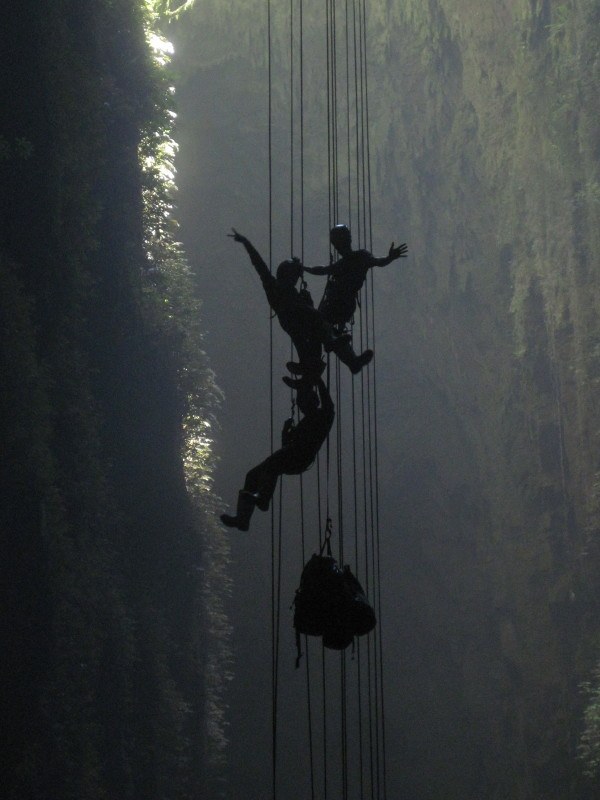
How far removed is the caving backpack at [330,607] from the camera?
12.5 ft

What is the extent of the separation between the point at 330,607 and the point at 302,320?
1256 millimetres

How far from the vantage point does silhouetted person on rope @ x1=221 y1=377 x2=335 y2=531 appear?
388 cm

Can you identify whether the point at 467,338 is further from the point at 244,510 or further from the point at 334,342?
the point at 244,510

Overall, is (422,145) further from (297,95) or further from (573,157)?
(573,157)

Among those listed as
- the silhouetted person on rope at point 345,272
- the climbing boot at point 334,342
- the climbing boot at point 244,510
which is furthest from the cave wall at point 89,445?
the climbing boot at point 334,342

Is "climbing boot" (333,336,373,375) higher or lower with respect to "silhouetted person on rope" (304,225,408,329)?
lower

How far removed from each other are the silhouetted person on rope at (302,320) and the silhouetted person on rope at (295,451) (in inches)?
5.2

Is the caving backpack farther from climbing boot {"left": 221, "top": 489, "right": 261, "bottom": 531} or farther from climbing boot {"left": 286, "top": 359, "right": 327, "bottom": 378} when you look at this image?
climbing boot {"left": 286, "top": 359, "right": 327, "bottom": 378}

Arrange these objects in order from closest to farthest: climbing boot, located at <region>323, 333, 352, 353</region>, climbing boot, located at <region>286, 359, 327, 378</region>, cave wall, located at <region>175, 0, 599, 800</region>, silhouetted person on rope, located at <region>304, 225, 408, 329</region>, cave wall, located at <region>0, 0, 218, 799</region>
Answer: climbing boot, located at <region>323, 333, 352, 353</region>
climbing boot, located at <region>286, 359, 327, 378</region>
silhouetted person on rope, located at <region>304, 225, 408, 329</region>
cave wall, located at <region>0, 0, 218, 799</region>
cave wall, located at <region>175, 0, 599, 800</region>

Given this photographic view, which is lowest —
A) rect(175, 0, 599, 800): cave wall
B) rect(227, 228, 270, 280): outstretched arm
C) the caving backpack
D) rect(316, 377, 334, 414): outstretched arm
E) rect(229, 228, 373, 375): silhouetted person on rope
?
the caving backpack

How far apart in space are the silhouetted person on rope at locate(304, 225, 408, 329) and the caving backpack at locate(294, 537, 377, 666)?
1.20 m

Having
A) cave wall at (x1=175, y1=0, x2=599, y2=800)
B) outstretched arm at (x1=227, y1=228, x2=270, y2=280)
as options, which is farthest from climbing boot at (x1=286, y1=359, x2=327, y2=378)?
cave wall at (x1=175, y1=0, x2=599, y2=800)

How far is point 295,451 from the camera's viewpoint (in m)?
3.95

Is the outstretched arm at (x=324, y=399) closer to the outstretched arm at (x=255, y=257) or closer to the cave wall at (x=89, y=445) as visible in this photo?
the outstretched arm at (x=255, y=257)
